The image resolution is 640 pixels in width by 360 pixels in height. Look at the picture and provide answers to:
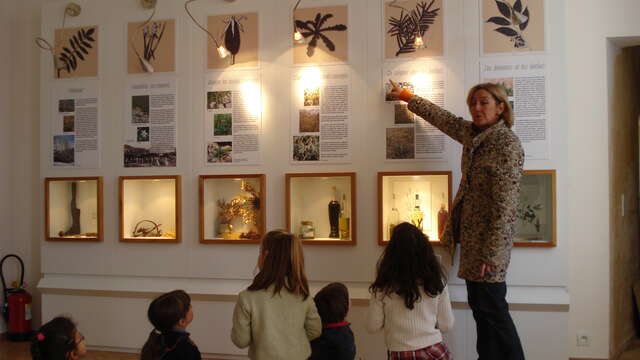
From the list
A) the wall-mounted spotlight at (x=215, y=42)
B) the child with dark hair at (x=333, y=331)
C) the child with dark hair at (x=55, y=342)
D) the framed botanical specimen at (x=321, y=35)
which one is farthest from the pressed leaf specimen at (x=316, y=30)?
the child with dark hair at (x=55, y=342)

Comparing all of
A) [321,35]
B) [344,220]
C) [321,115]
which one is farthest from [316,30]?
[344,220]

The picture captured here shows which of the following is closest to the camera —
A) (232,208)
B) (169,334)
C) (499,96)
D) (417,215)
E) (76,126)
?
(169,334)

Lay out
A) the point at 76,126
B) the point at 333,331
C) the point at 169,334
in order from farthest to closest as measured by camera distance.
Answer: the point at 76,126, the point at 333,331, the point at 169,334

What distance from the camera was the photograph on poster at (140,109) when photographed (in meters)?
5.01

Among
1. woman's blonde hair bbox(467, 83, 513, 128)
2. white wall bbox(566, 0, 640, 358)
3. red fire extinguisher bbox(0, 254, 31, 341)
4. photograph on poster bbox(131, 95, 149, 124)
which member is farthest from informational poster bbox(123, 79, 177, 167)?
white wall bbox(566, 0, 640, 358)

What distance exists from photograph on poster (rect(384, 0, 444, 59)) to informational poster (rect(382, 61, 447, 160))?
117 mm

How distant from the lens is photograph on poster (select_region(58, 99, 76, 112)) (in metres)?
5.21

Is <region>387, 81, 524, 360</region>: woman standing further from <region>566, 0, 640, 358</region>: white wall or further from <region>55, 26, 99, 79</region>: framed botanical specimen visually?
<region>55, 26, 99, 79</region>: framed botanical specimen

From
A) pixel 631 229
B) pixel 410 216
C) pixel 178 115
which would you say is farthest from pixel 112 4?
pixel 631 229

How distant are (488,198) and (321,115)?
1.74 metres

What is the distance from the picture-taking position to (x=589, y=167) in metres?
4.71

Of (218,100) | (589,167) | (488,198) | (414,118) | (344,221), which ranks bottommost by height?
(344,221)

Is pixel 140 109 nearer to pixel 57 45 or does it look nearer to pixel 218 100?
pixel 218 100

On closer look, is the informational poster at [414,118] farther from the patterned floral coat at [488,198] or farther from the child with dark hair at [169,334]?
the child with dark hair at [169,334]
